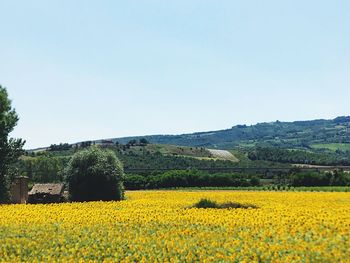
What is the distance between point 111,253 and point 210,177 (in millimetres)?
76517

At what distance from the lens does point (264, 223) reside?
2788 centimetres

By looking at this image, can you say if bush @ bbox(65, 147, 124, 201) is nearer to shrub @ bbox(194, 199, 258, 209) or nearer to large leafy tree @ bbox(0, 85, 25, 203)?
large leafy tree @ bbox(0, 85, 25, 203)

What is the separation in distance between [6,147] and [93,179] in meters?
10.3

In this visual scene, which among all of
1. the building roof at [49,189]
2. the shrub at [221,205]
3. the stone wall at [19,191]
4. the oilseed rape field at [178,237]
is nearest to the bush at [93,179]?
the building roof at [49,189]

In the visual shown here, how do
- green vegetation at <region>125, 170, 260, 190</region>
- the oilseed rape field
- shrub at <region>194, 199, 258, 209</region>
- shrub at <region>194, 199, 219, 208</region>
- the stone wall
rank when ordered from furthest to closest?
green vegetation at <region>125, 170, 260, 190</region>, the stone wall, shrub at <region>194, 199, 219, 208</region>, shrub at <region>194, 199, 258, 209</region>, the oilseed rape field

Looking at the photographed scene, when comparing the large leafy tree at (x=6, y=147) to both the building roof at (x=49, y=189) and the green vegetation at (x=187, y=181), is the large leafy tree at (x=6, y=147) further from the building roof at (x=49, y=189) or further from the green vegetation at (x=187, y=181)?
the green vegetation at (x=187, y=181)

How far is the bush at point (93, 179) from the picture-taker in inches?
1980

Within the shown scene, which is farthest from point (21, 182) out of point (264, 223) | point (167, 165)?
point (167, 165)

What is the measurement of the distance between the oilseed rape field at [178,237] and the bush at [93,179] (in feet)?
52.3

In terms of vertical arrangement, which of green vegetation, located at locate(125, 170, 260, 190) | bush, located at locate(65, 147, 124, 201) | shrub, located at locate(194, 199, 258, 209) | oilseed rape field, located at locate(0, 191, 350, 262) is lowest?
green vegetation, located at locate(125, 170, 260, 190)

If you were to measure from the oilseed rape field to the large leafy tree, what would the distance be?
779 inches

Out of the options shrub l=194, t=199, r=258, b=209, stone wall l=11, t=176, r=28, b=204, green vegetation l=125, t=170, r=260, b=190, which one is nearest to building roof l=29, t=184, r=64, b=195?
stone wall l=11, t=176, r=28, b=204

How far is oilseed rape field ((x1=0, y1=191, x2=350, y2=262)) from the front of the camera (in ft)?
66.6

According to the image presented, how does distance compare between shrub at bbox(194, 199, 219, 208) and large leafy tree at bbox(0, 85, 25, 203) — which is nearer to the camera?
shrub at bbox(194, 199, 219, 208)
